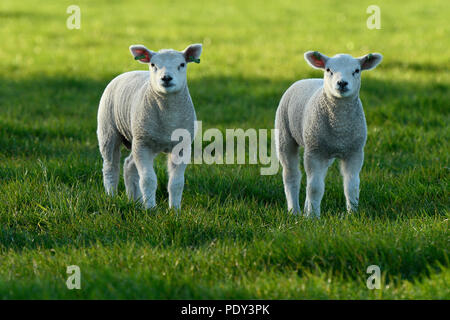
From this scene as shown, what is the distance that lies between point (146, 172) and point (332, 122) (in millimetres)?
1428

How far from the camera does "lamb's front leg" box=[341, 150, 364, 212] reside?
4762 mm

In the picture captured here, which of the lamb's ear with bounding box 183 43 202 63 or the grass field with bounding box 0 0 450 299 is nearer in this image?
the grass field with bounding box 0 0 450 299

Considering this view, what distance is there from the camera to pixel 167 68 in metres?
4.55

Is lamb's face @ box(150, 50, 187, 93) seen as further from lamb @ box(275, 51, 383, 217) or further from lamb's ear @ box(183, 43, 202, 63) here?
lamb @ box(275, 51, 383, 217)

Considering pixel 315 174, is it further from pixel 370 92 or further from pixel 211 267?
pixel 370 92

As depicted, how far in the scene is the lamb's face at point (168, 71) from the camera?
452cm

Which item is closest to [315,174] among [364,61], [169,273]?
[364,61]

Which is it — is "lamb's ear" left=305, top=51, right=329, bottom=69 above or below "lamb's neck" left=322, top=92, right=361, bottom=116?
above

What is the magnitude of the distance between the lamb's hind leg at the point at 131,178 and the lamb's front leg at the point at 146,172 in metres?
0.52

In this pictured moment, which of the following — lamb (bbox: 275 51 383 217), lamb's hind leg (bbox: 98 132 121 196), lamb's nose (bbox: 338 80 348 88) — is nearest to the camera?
lamb's nose (bbox: 338 80 348 88)

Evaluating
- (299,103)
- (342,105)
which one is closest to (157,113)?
(299,103)

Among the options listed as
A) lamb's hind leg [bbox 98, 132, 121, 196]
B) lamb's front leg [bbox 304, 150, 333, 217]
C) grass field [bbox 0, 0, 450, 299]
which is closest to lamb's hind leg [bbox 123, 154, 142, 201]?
lamb's hind leg [bbox 98, 132, 121, 196]

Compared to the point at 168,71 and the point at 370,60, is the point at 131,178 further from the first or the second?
the point at 370,60

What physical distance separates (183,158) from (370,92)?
5.29m
